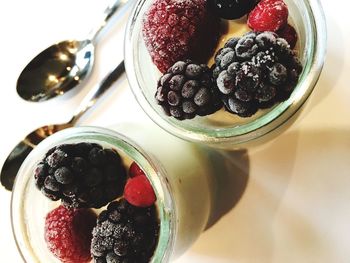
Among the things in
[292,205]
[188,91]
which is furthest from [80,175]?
[292,205]

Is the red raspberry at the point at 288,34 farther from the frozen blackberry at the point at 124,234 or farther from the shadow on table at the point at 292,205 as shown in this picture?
the frozen blackberry at the point at 124,234

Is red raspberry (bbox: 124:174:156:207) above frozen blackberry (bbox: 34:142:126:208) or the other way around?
the other way around

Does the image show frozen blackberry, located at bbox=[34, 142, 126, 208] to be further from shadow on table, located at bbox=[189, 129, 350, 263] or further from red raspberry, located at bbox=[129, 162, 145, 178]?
shadow on table, located at bbox=[189, 129, 350, 263]

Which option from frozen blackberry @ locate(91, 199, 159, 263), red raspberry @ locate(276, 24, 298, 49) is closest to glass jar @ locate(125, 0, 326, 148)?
red raspberry @ locate(276, 24, 298, 49)

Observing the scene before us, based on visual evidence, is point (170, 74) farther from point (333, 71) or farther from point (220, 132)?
point (333, 71)

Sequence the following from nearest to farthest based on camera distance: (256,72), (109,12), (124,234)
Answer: (256,72) < (124,234) < (109,12)

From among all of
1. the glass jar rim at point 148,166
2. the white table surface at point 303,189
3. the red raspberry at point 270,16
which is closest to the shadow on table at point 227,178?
the white table surface at point 303,189

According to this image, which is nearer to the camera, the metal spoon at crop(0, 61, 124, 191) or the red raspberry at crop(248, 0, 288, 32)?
the red raspberry at crop(248, 0, 288, 32)

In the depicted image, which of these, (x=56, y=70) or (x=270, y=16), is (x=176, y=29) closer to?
(x=270, y=16)
